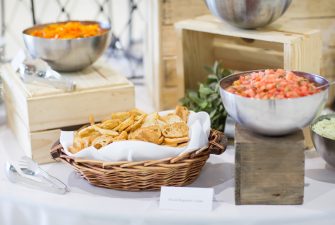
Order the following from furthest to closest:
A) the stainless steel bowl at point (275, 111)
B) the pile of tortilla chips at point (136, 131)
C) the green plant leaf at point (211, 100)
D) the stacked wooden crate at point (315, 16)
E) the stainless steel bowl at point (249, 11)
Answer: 1. the stacked wooden crate at point (315, 16)
2. the green plant leaf at point (211, 100)
3. the stainless steel bowl at point (249, 11)
4. the pile of tortilla chips at point (136, 131)
5. the stainless steel bowl at point (275, 111)

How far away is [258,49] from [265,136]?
1.80ft

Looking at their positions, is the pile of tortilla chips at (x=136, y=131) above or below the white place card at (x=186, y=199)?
above

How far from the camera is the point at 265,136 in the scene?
99 cm

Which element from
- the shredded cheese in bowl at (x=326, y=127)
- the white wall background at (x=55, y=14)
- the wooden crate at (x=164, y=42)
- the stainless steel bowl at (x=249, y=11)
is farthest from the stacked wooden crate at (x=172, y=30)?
the white wall background at (x=55, y=14)

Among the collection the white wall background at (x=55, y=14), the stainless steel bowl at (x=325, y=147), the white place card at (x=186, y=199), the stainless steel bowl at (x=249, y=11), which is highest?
the stainless steel bowl at (x=249, y=11)

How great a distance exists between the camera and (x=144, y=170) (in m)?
1.01

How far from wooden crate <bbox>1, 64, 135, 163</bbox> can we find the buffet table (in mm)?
117

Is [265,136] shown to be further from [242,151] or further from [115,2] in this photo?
[115,2]

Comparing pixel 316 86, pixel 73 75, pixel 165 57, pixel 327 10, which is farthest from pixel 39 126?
pixel 327 10

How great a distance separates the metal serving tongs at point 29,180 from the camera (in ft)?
3.51

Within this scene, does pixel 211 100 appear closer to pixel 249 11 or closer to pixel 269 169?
pixel 249 11

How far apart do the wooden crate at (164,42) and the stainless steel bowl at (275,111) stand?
0.56m

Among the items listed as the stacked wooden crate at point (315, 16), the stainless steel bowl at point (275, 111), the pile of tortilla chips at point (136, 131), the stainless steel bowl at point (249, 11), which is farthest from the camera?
the stacked wooden crate at point (315, 16)

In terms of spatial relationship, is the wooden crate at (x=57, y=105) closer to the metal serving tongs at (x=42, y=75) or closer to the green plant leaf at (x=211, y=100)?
the metal serving tongs at (x=42, y=75)
